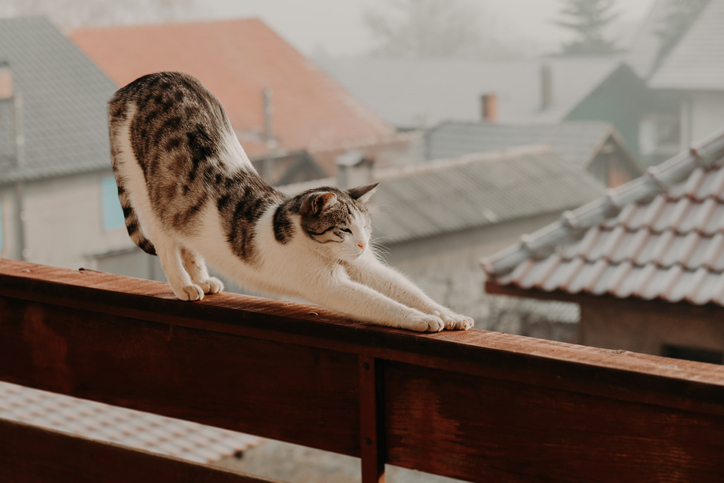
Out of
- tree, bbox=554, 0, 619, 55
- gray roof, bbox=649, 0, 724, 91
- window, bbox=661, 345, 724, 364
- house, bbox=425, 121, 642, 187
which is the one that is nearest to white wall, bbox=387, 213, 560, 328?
house, bbox=425, 121, 642, 187

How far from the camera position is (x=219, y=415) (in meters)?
Result: 0.93

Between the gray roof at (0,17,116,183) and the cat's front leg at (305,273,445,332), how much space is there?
398 inches

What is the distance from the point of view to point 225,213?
3.39ft

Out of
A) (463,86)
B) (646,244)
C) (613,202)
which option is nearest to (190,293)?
(646,244)

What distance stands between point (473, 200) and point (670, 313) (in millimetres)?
7682

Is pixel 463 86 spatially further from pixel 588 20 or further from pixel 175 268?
pixel 175 268

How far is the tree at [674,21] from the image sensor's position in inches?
662

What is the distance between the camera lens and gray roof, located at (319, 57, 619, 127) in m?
17.8

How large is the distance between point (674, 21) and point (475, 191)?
29.6 ft

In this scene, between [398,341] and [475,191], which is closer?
[398,341]

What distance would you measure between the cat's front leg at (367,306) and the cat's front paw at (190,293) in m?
0.14

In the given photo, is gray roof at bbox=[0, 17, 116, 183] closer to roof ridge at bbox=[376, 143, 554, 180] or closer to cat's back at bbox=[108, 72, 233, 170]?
roof ridge at bbox=[376, 143, 554, 180]

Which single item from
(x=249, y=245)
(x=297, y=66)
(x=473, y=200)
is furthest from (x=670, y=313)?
(x=297, y=66)

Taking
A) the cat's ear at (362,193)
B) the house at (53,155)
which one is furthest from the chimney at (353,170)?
the cat's ear at (362,193)
